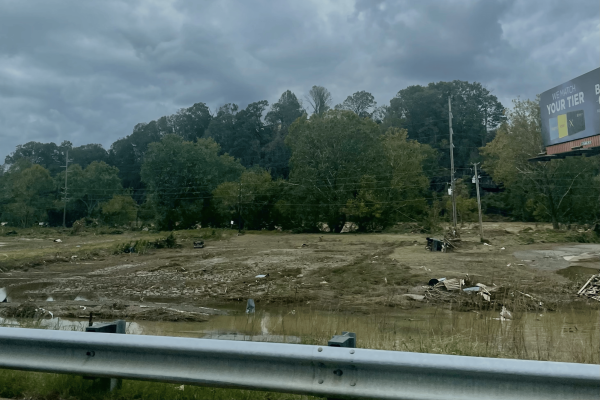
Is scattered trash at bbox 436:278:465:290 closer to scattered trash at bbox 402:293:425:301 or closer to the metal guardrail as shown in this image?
scattered trash at bbox 402:293:425:301

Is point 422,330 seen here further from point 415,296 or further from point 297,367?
point 297,367

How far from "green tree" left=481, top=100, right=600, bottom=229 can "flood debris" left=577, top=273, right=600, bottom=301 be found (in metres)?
40.8

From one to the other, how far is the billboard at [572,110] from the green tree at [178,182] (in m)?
53.6

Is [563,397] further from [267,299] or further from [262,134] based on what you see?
[262,134]

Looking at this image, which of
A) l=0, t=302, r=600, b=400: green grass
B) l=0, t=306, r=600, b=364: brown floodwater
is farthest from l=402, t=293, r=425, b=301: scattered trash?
l=0, t=302, r=600, b=400: green grass

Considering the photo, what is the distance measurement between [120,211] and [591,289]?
257 feet

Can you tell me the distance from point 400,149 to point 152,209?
129ft

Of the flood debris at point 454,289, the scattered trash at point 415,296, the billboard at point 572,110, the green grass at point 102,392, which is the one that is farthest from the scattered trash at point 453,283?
the billboard at point 572,110

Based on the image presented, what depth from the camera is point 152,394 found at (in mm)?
4766

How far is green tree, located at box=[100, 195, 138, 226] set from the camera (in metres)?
84.2

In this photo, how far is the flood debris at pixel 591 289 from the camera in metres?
16.0

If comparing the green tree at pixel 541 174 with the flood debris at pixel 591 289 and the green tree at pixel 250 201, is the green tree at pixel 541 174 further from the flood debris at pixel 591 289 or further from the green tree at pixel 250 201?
the flood debris at pixel 591 289

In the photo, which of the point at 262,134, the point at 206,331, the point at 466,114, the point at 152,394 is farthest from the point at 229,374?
the point at 262,134

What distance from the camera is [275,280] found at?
2105 centimetres
